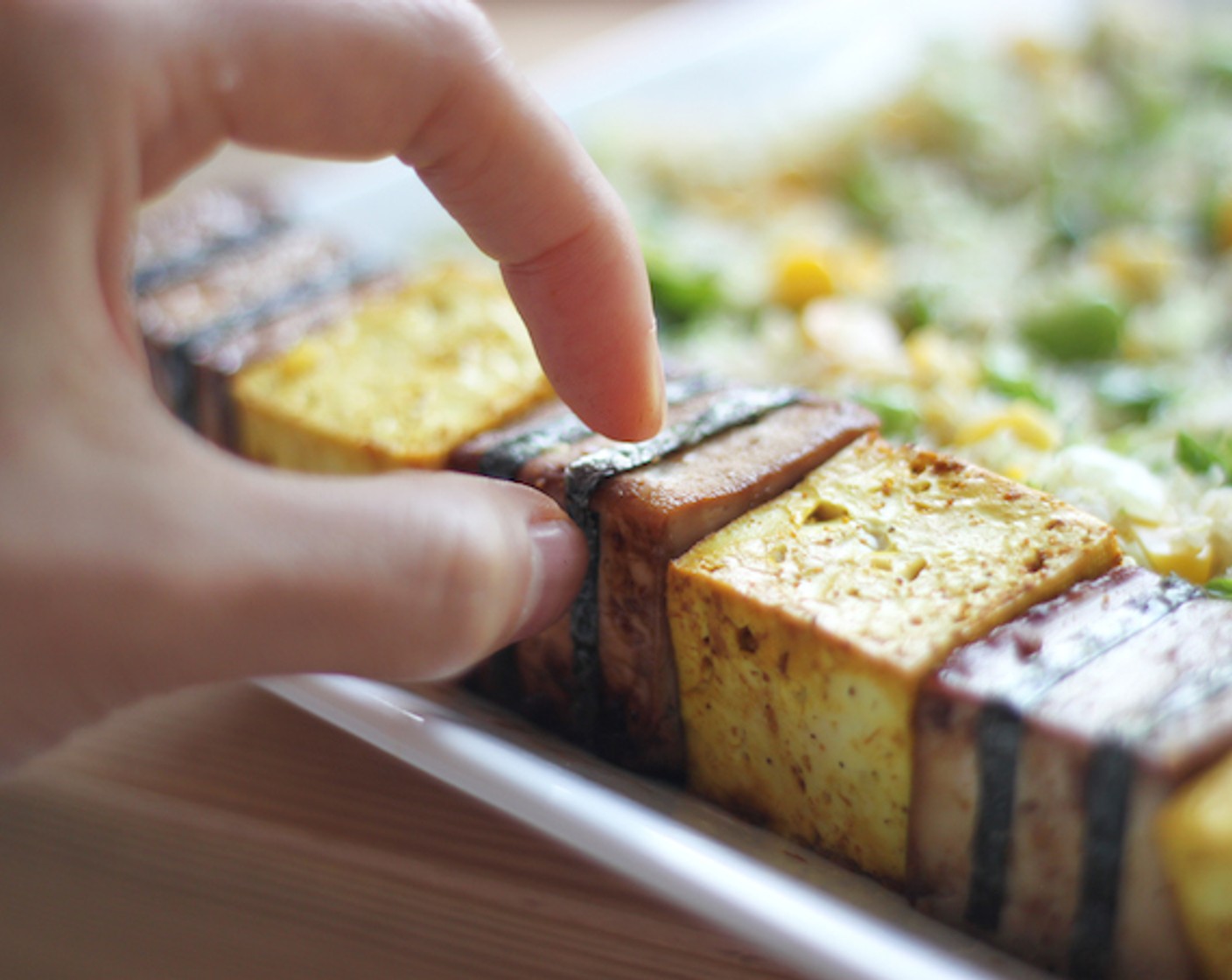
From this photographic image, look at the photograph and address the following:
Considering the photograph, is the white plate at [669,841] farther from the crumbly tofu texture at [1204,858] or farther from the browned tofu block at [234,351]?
the browned tofu block at [234,351]

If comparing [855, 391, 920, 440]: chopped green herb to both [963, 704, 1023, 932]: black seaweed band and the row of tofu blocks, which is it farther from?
[963, 704, 1023, 932]: black seaweed band

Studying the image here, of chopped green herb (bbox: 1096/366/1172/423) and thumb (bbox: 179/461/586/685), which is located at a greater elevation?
thumb (bbox: 179/461/586/685)

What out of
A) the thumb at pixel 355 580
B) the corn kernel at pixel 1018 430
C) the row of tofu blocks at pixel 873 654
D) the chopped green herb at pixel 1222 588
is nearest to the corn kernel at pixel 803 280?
the corn kernel at pixel 1018 430

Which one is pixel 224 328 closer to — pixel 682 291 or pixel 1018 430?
pixel 682 291

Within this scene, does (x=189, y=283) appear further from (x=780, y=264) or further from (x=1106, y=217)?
(x=1106, y=217)

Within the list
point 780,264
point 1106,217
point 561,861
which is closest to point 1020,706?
point 561,861

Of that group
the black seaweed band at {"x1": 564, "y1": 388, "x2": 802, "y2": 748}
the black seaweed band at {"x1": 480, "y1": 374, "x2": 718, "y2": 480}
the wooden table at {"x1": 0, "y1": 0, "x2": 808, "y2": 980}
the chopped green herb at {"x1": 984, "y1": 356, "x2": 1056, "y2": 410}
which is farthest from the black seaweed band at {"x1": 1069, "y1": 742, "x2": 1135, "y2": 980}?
the chopped green herb at {"x1": 984, "y1": 356, "x2": 1056, "y2": 410}

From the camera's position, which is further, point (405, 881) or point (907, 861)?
point (405, 881)
